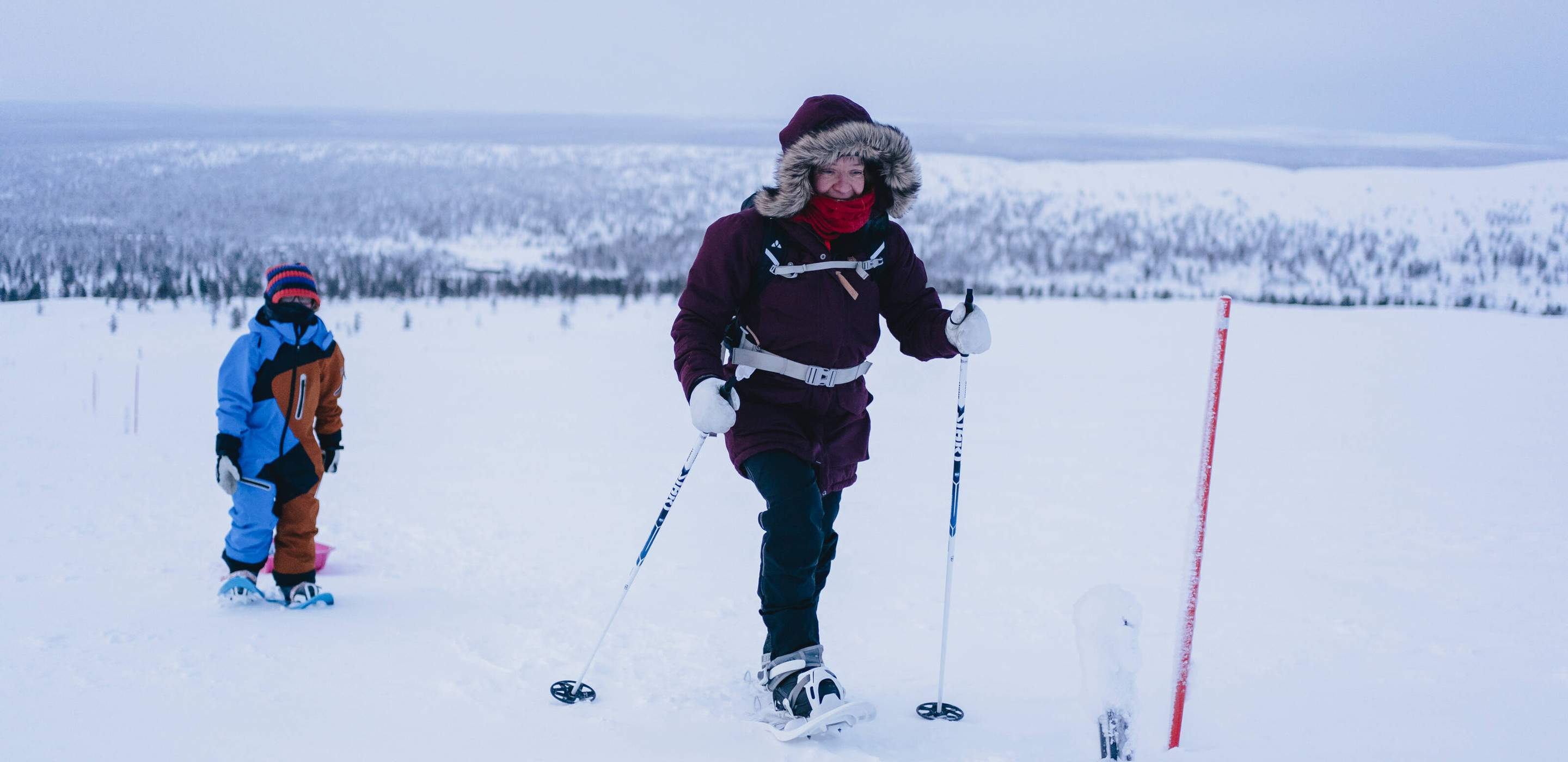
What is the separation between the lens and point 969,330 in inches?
122

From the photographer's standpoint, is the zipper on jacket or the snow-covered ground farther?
the zipper on jacket

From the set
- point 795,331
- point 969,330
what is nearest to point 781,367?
point 795,331

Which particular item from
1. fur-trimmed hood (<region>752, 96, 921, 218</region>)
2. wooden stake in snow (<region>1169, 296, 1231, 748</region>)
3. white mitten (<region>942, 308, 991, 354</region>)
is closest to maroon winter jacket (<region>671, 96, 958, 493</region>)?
fur-trimmed hood (<region>752, 96, 921, 218</region>)

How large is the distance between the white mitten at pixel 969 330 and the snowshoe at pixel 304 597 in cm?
264

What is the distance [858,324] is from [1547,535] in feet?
15.2

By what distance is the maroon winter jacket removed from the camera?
2.84 meters

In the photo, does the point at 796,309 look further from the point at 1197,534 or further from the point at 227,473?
the point at 227,473

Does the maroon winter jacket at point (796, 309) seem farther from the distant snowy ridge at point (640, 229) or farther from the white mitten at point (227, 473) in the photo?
the distant snowy ridge at point (640, 229)

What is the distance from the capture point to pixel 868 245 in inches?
120

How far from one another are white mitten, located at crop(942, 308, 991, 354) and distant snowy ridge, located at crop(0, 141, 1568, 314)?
182 inches

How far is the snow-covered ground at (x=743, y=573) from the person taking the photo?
105 inches

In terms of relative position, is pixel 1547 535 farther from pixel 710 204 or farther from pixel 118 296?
pixel 710 204

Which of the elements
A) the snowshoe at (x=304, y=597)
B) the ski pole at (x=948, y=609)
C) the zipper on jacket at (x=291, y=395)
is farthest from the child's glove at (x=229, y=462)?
the ski pole at (x=948, y=609)

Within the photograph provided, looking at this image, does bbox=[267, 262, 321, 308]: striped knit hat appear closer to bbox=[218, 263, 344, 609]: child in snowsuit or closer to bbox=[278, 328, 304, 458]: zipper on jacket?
bbox=[218, 263, 344, 609]: child in snowsuit
